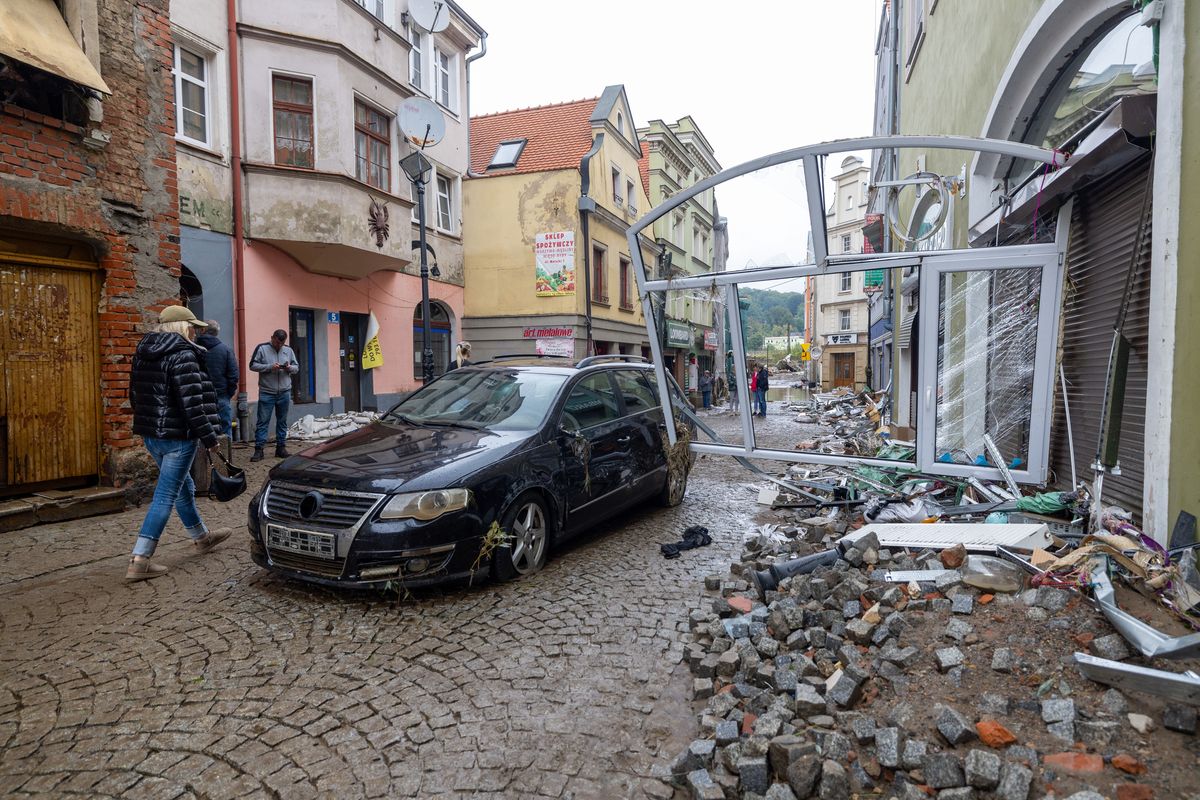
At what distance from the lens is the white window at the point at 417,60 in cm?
1614

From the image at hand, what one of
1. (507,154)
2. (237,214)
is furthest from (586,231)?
(237,214)

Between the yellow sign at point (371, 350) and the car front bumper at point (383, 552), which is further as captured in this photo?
the yellow sign at point (371, 350)

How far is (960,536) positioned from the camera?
13.4 feet

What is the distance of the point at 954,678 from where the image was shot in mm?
2785

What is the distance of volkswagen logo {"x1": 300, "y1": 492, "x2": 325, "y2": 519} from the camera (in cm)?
425

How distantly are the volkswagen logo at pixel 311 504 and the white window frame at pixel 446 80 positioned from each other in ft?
50.4

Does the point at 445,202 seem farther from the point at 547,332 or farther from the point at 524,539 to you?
the point at 524,539

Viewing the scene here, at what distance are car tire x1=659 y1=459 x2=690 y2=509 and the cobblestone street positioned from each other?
6.22 feet

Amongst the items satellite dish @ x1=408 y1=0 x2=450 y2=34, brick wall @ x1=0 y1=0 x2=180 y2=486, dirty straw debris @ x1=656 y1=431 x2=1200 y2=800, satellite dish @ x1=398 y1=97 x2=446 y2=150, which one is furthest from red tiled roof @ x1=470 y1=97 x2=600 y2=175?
dirty straw debris @ x1=656 y1=431 x2=1200 y2=800

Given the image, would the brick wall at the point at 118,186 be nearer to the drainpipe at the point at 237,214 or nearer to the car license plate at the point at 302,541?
the car license plate at the point at 302,541

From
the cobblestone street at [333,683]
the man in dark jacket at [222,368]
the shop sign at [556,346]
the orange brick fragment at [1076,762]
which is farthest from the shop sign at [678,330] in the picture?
the shop sign at [556,346]

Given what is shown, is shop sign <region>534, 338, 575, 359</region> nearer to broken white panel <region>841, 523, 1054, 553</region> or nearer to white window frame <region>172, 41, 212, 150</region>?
white window frame <region>172, 41, 212, 150</region>

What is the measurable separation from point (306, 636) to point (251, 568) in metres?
1.54

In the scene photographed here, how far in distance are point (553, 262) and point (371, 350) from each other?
6.94 m
